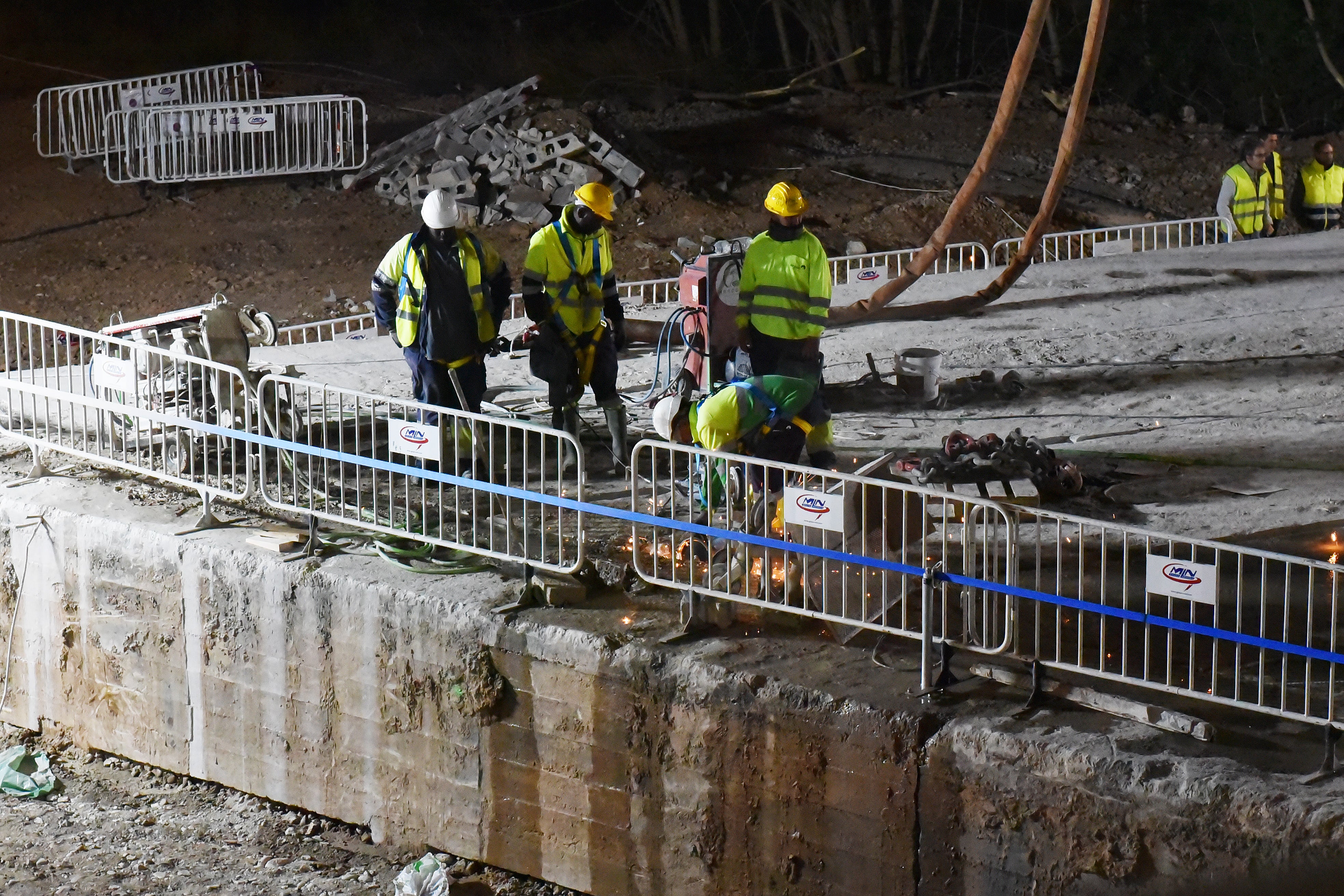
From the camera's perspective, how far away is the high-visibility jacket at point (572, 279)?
952cm

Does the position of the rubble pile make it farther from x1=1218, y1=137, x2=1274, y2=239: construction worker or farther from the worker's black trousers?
the worker's black trousers

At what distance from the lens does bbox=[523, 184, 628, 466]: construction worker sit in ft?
31.2

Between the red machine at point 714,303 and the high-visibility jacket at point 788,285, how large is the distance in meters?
0.57

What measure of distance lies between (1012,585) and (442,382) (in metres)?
3.96

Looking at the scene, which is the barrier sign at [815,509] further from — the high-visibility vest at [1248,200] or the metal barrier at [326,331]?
the high-visibility vest at [1248,200]

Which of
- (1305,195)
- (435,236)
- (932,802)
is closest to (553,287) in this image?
(435,236)

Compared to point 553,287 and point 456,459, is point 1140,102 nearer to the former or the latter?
point 553,287

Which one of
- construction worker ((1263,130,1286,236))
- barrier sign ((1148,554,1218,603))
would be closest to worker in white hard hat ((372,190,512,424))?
barrier sign ((1148,554,1218,603))

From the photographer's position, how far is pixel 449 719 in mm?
8078

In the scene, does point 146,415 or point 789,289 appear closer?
point 789,289

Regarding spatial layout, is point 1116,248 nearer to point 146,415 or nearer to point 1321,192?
point 1321,192

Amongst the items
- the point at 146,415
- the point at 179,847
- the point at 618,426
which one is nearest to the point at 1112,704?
the point at 618,426

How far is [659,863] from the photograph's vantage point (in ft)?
24.9

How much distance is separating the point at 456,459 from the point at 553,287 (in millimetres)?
1876
